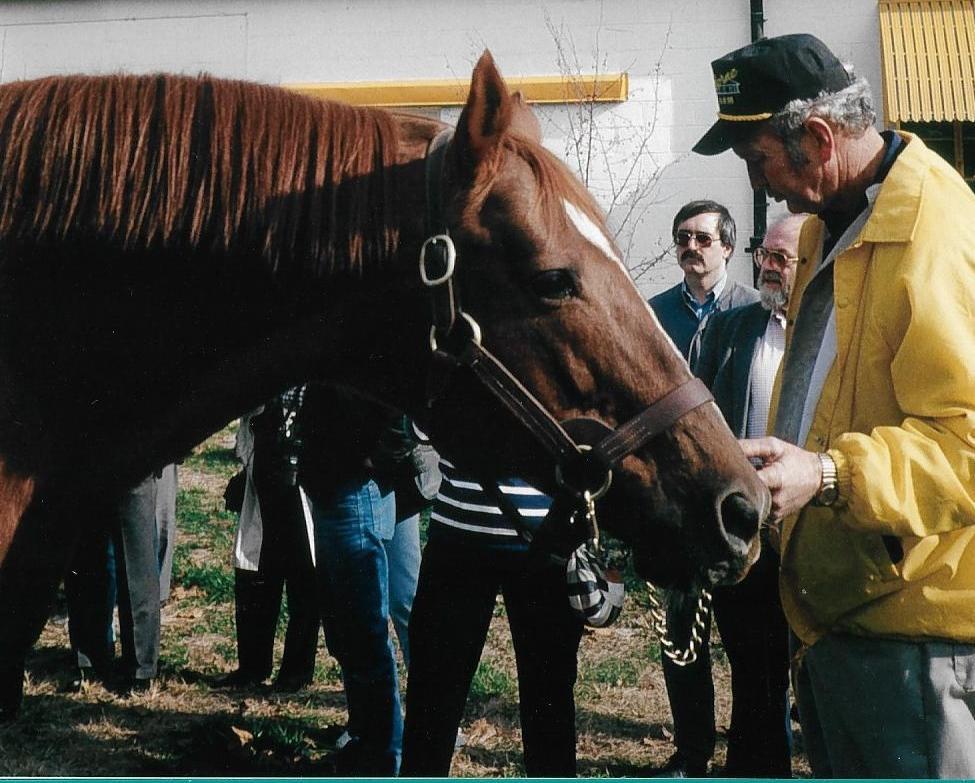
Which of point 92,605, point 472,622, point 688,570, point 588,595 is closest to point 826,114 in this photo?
point 688,570

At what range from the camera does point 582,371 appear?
2068 mm

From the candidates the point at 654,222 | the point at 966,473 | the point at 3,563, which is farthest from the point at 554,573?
the point at 654,222

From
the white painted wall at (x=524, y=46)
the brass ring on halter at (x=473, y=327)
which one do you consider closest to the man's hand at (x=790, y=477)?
the brass ring on halter at (x=473, y=327)

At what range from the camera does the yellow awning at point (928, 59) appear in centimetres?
1061

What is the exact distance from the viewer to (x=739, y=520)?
2.07 metres

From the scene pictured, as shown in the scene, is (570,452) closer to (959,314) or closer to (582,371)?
(582,371)

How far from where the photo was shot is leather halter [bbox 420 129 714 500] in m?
2.03

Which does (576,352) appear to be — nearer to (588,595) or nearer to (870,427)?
(870,427)

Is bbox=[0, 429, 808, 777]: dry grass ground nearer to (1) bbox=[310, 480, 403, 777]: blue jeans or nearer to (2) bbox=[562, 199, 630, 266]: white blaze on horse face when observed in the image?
(1) bbox=[310, 480, 403, 777]: blue jeans

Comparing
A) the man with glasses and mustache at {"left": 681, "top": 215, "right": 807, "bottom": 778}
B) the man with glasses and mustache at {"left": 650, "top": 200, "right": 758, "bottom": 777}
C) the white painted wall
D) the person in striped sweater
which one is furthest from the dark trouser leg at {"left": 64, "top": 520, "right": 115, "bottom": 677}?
the white painted wall

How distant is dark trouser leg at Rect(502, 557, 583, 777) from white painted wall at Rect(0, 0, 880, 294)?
811cm

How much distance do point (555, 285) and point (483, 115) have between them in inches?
13.9

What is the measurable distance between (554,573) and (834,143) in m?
1.56

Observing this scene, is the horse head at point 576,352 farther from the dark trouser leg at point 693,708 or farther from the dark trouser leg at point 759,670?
the dark trouser leg at point 693,708
